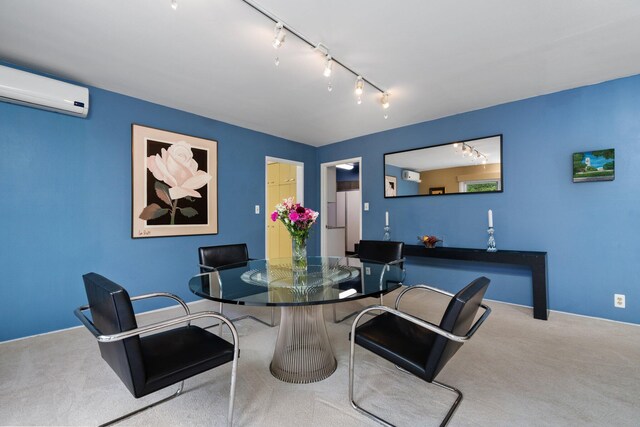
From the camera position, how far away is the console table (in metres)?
2.89

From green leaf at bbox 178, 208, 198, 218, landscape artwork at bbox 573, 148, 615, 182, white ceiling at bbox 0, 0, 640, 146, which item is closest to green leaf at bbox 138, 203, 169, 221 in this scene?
green leaf at bbox 178, 208, 198, 218

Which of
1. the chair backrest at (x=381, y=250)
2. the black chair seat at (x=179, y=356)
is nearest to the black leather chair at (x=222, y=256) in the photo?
the black chair seat at (x=179, y=356)

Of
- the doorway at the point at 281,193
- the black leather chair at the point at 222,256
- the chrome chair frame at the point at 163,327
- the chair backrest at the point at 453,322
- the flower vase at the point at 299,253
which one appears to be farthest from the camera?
the doorway at the point at 281,193

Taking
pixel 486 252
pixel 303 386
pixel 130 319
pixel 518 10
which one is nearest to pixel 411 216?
pixel 486 252

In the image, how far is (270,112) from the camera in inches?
142

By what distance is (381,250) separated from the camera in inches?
118

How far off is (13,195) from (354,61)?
320 cm

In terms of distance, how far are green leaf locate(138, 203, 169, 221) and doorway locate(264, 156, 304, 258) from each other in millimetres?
1994

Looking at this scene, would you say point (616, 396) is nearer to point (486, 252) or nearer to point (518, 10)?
point (486, 252)

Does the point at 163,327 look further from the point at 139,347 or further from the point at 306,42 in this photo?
the point at 306,42

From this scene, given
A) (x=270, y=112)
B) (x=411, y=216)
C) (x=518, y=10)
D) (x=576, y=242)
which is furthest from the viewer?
(x=411, y=216)

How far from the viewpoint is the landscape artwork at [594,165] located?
280cm

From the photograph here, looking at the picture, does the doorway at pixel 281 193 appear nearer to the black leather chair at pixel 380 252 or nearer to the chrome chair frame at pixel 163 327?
the black leather chair at pixel 380 252

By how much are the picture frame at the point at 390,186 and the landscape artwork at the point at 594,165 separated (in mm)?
2033
